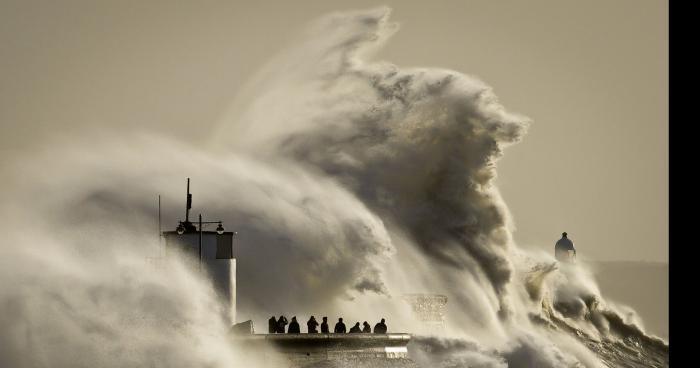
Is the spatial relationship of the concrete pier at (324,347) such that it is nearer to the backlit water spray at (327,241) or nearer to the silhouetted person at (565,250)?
the backlit water spray at (327,241)

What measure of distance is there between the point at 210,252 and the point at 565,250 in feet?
155

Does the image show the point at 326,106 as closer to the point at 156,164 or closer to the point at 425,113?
the point at 425,113

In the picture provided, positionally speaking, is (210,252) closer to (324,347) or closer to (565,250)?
(324,347)

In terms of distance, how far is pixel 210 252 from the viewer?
48344mm

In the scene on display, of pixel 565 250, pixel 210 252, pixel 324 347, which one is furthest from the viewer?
pixel 565 250

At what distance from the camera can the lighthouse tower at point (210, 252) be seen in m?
48.3

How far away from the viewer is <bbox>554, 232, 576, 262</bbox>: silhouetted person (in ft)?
304

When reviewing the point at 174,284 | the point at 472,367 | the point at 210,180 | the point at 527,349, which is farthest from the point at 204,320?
the point at 527,349

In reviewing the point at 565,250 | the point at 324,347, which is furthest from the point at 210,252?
the point at 565,250

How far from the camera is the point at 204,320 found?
47000 mm

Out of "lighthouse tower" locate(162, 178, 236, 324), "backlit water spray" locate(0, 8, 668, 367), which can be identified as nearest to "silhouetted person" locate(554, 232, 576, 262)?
"backlit water spray" locate(0, 8, 668, 367)

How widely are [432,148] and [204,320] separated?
23.0 m

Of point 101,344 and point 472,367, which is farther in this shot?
point 472,367

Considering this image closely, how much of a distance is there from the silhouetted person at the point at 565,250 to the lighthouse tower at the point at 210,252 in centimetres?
4599
